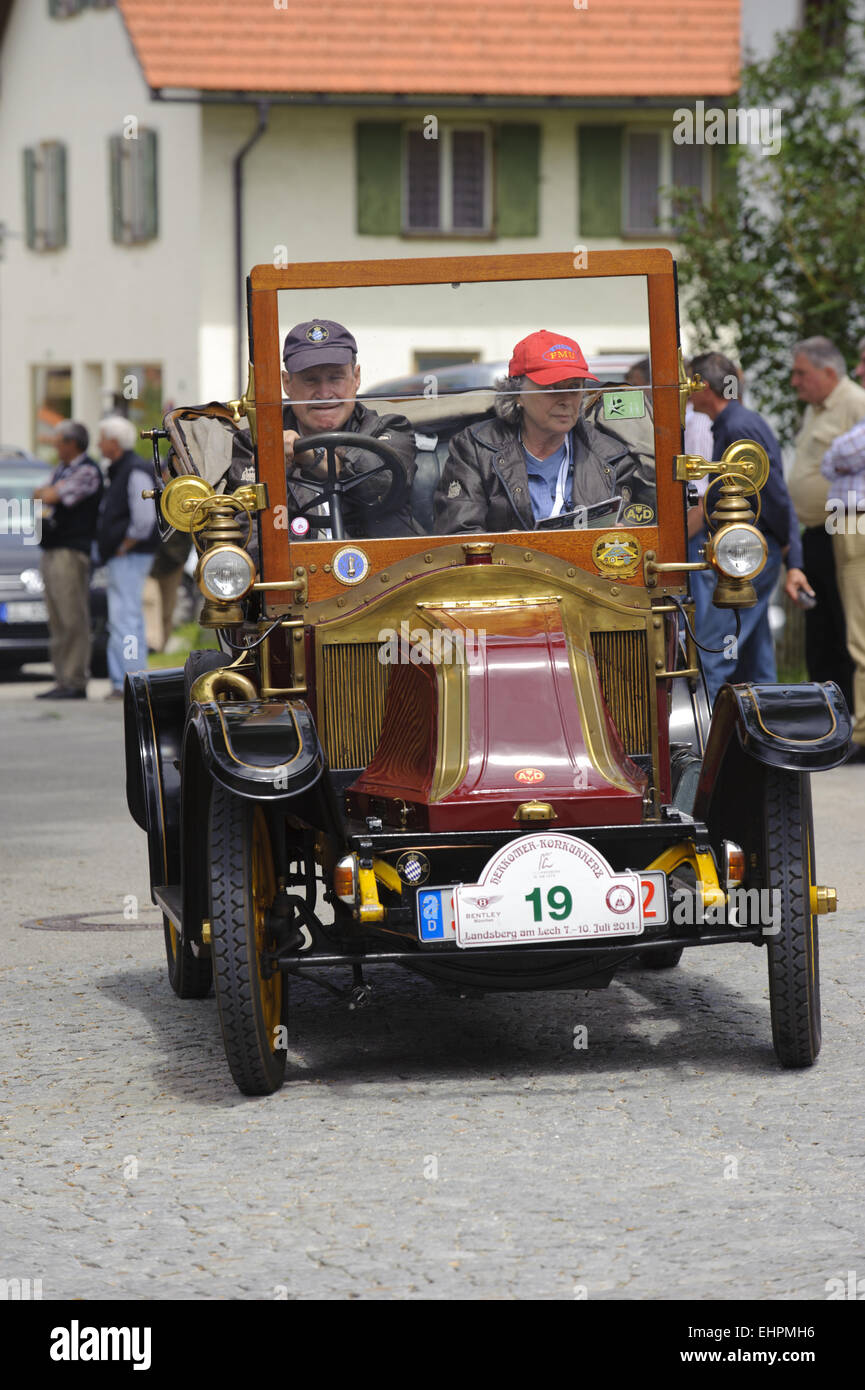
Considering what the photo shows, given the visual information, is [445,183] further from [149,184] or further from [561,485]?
[561,485]

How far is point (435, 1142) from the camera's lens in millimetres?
5359

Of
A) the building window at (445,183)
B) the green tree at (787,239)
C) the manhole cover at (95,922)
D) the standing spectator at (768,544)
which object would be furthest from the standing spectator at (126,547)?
the building window at (445,183)

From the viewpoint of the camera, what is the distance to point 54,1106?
5.88 metres

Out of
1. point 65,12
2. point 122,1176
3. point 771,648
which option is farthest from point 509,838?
point 65,12

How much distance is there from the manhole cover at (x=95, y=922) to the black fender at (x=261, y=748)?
8.92 ft

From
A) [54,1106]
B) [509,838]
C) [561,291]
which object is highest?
[561,291]

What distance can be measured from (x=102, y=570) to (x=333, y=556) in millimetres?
13702

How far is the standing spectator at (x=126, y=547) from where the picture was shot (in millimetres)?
17375

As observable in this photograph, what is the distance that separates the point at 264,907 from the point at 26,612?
556 inches

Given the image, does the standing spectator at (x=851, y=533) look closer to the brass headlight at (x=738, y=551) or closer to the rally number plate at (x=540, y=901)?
the brass headlight at (x=738, y=551)

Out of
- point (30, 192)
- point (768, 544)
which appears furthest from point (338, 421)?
point (30, 192)

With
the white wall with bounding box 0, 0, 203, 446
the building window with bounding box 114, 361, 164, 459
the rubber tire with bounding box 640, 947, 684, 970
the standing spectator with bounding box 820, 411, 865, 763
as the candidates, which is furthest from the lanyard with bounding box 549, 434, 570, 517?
the white wall with bounding box 0, 0, 203, 446
